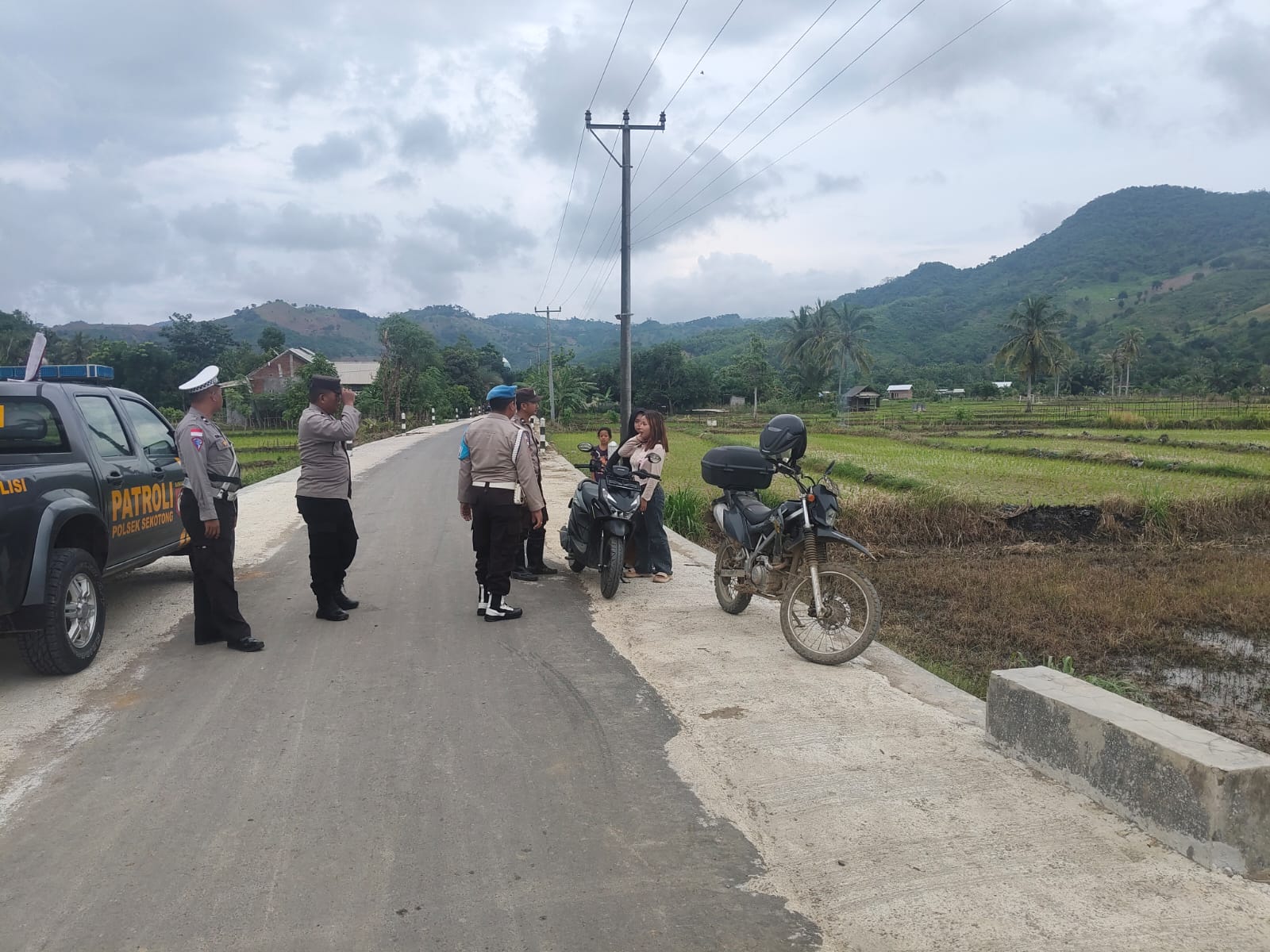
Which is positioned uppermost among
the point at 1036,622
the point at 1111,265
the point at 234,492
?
the point at 1111,265

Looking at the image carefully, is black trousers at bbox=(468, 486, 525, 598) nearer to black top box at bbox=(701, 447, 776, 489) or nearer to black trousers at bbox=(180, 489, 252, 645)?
black top box at bbox=(701, 447, 776, 489)

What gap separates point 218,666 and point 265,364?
68518 millimetres

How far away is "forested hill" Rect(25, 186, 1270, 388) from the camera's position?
310 ft

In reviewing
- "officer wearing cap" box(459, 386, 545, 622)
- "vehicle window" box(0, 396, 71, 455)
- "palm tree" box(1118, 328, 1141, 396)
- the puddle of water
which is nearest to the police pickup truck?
"vehicle window" box(0, 396, 71, 455)

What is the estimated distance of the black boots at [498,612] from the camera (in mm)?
6320

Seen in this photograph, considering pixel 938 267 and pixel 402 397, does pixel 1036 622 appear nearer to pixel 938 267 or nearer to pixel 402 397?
pixel 402 397

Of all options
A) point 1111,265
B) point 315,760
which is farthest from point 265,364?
point 1111,265

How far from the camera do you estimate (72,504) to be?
16.8ft

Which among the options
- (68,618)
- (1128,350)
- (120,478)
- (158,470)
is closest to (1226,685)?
(68,618)

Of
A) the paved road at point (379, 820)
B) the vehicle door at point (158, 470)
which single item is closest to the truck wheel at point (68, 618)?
the paved road at point (379, 820)

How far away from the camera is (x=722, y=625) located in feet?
20.3

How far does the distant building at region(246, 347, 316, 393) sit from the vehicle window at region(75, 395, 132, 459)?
60.4m

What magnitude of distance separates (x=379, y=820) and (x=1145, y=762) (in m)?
2.89

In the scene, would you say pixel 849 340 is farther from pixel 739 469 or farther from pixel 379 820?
pixel 379 820
